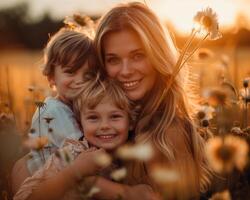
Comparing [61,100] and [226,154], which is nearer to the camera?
[226,154]

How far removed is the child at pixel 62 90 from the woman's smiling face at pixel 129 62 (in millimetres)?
157

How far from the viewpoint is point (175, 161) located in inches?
163

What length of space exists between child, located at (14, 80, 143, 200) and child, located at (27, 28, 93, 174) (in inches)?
9.9

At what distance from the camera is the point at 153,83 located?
179 inches

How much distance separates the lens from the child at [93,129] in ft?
12.8

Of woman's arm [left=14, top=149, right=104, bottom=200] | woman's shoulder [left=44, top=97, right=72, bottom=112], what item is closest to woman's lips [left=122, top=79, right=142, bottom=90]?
woman's shoulder [left=44, top=97, right=72, bottom=112]

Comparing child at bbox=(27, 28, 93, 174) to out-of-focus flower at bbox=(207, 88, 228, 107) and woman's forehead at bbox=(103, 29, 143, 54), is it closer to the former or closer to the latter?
woman's forehead at bbox=(103, 29, 143, 54)

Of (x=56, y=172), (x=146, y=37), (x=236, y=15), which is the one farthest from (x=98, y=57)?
(x=236, y=15)

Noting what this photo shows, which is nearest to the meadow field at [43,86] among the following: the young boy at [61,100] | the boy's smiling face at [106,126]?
the young boy at [61,100]

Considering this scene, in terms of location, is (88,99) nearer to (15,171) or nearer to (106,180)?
(106,180)

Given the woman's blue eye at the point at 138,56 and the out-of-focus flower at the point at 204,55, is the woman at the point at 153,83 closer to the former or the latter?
the woman's blue eye at the point at 138,56

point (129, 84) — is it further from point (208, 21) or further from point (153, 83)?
point (208, 21)

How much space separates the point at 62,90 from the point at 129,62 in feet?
1.43

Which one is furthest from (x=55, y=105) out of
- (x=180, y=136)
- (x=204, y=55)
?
(x=204, y=55)
